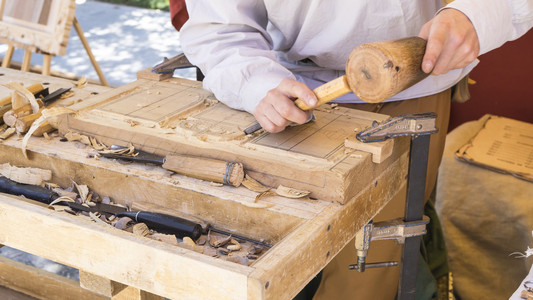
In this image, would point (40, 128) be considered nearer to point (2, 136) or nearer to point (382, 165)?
point (2, 136)

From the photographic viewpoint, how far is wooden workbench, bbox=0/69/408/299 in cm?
94

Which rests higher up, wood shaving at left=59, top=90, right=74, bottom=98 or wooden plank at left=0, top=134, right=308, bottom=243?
wood shaving at left=59, top=90, right=74, bottom=98

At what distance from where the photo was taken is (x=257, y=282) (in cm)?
88

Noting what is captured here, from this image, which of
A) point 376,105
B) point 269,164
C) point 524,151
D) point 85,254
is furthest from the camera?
point 524,151

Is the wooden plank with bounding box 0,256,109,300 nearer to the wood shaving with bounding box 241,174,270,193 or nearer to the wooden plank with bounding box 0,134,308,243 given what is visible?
the wooden plank with bounding box 0,134,308,243

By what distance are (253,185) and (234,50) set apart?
447mm

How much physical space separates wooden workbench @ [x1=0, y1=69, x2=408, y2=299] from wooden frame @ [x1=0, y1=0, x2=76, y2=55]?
1.66 metres

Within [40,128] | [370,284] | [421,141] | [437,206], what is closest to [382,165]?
[421,141]

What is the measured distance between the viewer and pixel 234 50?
1509 mm

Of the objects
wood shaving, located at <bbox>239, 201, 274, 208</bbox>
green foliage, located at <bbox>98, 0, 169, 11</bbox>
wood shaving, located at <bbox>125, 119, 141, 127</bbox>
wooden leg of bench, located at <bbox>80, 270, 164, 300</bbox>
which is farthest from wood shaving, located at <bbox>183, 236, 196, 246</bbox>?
green foliage, located at <bbox>98, 0, 169, 11</bbox>

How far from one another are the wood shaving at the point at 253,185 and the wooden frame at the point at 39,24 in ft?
6.72

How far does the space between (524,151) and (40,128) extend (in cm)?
170

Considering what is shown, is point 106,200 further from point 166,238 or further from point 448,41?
point 448,41

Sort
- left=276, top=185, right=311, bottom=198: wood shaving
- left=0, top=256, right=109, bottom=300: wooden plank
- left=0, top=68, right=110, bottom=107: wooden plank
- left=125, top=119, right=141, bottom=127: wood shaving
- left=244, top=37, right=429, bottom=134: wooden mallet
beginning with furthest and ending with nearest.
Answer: left=0, top=256, right=109, bottom=300: wooden plank, left=0, top=68, right=110, bottom=107: wooden plank, left=125, top=119, right=141, bottom=127: wood shaving, left=276, top=185, right=311, bottom=198: wood shaving, left=244, top=37, right=429, bottom=134: wooden mallet
